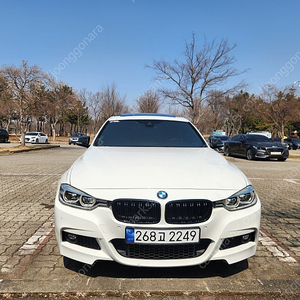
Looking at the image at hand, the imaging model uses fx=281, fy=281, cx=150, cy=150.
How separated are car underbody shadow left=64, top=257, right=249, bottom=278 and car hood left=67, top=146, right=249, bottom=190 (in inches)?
32.1

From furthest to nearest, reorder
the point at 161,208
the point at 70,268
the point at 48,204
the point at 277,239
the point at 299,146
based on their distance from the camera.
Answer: the point at 299,146 < the point at 48,204 < the point at 277,239 < the point at 70,268 < the point at 161,208

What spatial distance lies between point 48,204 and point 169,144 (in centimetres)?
268

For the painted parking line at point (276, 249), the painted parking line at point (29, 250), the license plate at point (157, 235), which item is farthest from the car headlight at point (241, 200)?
the painted parking line at point (29, 250)

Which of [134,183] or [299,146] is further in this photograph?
[299,146]

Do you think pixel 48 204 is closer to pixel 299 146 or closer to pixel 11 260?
pixel 11 260

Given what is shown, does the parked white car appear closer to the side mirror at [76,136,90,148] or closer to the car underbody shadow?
the side mirror at [76,136,90,148]

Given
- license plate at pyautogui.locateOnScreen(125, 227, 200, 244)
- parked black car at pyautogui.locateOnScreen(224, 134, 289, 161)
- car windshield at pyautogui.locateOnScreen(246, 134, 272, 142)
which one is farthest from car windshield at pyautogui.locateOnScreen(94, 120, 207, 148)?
car windshield at pyautogui.locateOnScreen(246, 134, 272, 142)

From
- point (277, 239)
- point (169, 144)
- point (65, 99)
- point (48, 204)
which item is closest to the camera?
point (277, 239)

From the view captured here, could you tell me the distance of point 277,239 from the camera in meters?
3.69

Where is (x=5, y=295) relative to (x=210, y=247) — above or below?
below

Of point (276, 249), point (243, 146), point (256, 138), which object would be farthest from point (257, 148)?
point (276, 249)

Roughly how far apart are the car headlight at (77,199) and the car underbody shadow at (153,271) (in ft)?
2.40

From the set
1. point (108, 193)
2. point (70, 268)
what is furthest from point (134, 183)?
point (70, 268)

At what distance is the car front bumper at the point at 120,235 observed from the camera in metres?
2.29
